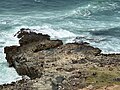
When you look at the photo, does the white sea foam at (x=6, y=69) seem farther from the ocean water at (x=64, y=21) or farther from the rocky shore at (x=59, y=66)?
the rocky shore at (x=59, y=66)

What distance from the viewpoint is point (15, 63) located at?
Result: 41156mm

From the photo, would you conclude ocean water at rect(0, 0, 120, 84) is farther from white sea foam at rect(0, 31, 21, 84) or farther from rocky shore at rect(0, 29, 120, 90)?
rocky shore at rect(0, 29, 120, 90)

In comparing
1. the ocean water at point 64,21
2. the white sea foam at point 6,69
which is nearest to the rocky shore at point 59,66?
the white sea foam at point 6,69

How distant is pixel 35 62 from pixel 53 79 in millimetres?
5303

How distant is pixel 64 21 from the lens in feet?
197

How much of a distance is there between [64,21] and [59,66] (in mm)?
23002

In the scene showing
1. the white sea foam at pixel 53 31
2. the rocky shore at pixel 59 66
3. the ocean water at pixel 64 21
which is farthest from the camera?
the white sea foam at pixel 53 31

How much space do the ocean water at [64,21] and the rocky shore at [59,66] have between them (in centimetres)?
176

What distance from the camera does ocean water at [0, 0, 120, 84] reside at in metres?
49.4

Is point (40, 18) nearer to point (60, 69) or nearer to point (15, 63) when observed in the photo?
point (15, 63)

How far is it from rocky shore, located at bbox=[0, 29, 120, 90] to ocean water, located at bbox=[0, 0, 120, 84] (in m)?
1.76

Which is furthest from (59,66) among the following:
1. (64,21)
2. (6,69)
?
(64,21)

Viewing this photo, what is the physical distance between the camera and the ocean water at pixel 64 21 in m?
49.4

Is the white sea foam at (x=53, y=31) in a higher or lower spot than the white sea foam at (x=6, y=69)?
higher
